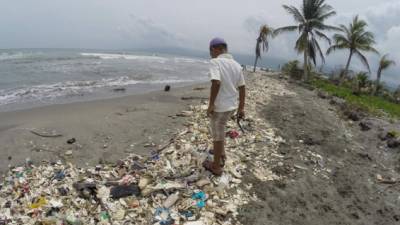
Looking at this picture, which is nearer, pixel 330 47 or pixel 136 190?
pixel 136 190

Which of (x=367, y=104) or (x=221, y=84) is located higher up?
(x=221, y=84)

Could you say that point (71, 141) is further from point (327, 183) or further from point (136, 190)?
point (327, 183)

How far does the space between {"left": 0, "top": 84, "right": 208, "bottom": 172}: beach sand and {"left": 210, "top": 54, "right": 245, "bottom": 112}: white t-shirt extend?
2347 millimetres

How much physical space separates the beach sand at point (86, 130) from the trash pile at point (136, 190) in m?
0.45

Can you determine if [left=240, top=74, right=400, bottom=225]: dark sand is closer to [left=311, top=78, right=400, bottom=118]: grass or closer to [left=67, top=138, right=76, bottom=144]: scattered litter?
[left=67, top=138, right=76, bottom=144]: scattered litter

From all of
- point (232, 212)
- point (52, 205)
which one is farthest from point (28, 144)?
point (232, 212)

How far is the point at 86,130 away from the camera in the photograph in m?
7.03

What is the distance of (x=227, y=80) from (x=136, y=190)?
217 centimetres

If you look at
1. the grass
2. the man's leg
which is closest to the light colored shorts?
the man's leg

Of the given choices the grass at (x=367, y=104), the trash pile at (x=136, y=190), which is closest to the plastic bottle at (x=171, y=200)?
the trash pile at (x=136, y=190)

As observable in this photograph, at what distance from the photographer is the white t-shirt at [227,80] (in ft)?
13.6

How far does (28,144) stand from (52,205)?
105 inches

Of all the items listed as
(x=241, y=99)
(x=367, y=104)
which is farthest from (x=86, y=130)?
(x=367, y=104)

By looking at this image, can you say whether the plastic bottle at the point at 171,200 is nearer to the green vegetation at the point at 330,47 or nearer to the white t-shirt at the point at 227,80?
the white t-shirt at the point at 227,80
